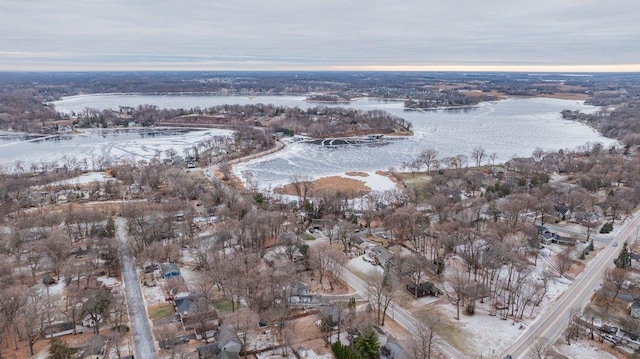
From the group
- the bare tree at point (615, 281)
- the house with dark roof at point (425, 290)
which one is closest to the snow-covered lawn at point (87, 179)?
the house with dark roof at point (425, 290)

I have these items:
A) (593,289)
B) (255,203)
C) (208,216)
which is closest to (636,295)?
(593,289)

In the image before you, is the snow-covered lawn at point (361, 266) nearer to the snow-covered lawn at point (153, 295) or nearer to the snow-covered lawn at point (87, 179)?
the snow-covered lawn at point (153, 295)

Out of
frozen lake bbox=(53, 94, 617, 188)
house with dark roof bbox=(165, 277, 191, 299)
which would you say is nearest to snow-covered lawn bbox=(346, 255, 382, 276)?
house with dark roof bbox=(165, 277, 191, 299)

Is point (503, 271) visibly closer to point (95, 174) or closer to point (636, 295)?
point (636, 295)

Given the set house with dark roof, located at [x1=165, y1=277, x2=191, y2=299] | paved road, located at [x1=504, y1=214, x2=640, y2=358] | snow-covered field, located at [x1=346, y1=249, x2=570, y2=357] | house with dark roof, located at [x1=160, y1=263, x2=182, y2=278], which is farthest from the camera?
house with dark roof, located at [x1=160, y1=263, x2=182, y2=278]

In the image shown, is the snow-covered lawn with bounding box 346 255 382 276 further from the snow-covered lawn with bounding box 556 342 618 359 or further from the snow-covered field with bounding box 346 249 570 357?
the snow-covered lawn with bounding box 556 342 618 359
